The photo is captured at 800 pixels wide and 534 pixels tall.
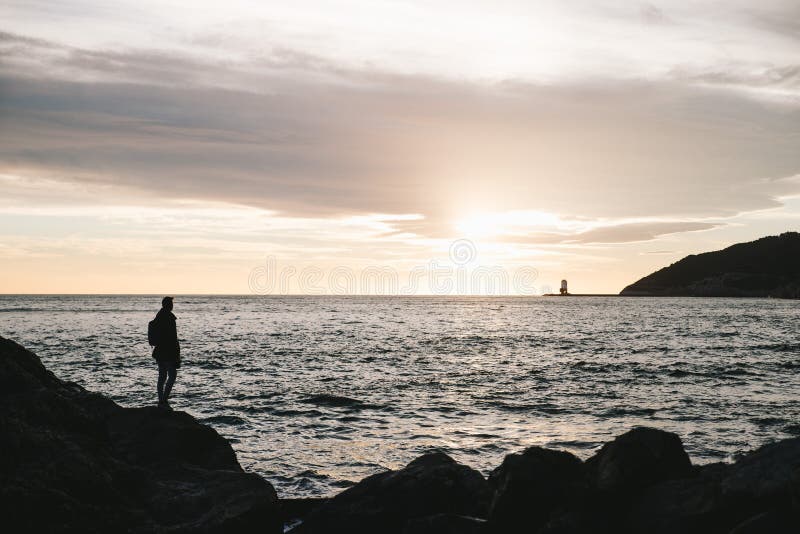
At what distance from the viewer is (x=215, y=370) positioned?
1500 inches

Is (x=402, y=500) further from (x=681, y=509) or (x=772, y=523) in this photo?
(x=772, y=523)

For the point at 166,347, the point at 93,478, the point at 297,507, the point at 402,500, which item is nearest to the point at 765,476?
the point at 402,500

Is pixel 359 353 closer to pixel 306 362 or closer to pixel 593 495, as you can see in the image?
pixel 306 362

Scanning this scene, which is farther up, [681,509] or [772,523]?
[772,523]

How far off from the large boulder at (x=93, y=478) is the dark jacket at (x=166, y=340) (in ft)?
12.3

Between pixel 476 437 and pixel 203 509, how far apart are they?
38.2 feet

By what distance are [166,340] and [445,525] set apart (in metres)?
9.88

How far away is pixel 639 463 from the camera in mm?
9945

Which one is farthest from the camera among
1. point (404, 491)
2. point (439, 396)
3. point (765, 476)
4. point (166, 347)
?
point (439, 396)

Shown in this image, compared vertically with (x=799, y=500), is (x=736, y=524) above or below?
below

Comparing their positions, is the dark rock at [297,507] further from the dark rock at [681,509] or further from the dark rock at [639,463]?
the dark rock at [681,509]

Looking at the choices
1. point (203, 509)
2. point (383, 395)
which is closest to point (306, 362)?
point (383, 395)

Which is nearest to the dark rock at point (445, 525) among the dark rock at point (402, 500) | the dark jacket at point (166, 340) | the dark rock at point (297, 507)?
the dark rock at point (402, 500)

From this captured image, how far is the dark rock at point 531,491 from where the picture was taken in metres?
9.77
